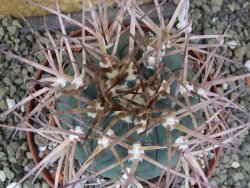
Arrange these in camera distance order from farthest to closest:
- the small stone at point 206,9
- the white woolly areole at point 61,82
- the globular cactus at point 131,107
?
the small stone at point 206,9 < the white woolly areole at point 61,82 < the globular cactus at point 131,107

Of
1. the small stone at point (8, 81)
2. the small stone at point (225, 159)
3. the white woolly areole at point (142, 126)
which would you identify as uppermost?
the white woolly areole at point (142, 126)

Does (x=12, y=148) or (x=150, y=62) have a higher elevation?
(x=150, y=62)

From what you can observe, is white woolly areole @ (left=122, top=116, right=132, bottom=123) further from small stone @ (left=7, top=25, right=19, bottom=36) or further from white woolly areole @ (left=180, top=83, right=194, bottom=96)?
small stone @ (left=7, top=25, right=19, bottom=36)

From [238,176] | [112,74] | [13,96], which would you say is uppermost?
[112,74]

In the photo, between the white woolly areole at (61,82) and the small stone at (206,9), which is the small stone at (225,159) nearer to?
the small stone at (206,9)

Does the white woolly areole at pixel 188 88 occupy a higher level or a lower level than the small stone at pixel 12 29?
higher

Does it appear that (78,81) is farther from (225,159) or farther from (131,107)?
(225,159)

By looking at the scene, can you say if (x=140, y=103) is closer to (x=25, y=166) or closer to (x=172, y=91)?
(x=172, y=91)

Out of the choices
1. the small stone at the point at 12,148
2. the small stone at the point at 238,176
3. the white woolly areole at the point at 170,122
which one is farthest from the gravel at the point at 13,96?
the white woolly areole at the point at 170,122

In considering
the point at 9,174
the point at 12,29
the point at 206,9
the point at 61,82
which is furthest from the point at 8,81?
the point at 206,9

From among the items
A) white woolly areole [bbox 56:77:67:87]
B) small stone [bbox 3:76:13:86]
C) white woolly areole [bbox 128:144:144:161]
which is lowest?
small stone [bbox 3:76:13:86]

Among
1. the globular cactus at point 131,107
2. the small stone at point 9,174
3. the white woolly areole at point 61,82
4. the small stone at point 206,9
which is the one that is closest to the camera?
the globular cactus at point 131,107

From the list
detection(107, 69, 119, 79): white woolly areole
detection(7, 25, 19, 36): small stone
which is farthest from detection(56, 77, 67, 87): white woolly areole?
detection(7, 25, 19, 36): small stone
